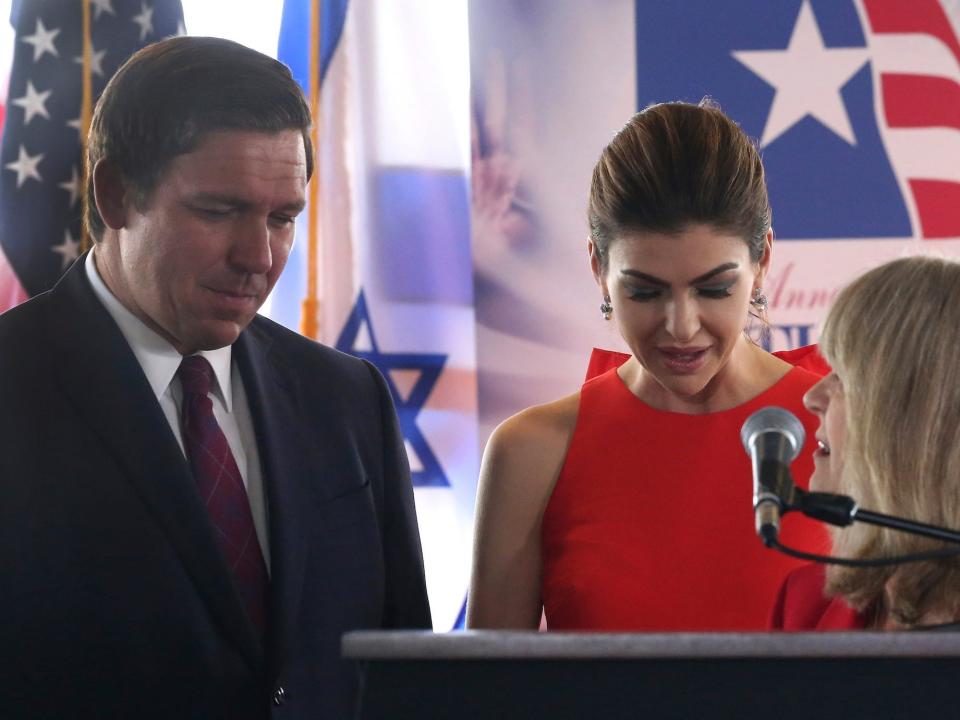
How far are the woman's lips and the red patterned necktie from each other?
0.70 meters

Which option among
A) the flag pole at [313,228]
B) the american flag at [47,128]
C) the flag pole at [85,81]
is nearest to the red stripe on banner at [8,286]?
the american flag at [47,128]

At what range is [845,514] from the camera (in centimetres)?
99

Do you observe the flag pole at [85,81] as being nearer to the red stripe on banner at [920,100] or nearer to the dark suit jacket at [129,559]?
the dark suit jacket at [129,559]

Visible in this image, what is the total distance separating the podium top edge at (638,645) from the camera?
0.79 m

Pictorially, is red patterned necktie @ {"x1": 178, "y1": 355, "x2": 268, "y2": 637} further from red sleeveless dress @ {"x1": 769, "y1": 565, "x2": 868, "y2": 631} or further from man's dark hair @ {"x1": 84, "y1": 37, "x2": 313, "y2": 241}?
red sleeveless dress @ {"x1": 769, "y1": 565, "x2": 868, "y2": 631}

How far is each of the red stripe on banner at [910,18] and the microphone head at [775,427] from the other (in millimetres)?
2564

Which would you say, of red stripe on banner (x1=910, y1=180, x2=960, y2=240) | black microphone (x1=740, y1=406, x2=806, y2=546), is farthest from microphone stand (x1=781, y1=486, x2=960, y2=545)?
red stripe on banner (x1=910, y1=180, x2=960, y2=240)

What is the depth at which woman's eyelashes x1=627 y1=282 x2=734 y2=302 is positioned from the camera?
6.14 ft

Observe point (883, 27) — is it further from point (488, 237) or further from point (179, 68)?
point (179, 68)

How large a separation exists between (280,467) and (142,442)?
7.7 inches

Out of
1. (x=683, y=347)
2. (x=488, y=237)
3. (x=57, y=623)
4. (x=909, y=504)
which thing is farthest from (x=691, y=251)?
(x=488, y=237)

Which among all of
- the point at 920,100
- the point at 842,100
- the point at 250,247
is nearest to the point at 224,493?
the point at 250,247

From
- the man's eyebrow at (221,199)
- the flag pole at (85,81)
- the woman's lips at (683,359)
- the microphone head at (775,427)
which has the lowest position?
the woman's lips at (683,359)

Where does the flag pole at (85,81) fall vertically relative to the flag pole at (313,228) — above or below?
above
